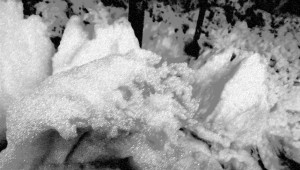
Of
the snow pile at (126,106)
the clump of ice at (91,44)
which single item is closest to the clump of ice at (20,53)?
the snow pile at (126,106)

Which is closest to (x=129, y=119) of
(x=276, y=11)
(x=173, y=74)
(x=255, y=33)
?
(x=173, y=74)

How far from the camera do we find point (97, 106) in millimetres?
2457

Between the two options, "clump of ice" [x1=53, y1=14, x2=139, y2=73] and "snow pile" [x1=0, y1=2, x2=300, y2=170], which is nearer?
"snow pile" [x1=0, y1=2, x2=300, y2=170]

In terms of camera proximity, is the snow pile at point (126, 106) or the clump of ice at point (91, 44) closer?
the snow pile at point (126, 106)

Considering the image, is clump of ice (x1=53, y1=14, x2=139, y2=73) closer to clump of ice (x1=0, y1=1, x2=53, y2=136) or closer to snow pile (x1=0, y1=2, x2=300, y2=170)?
snow pile (x1=0, y1=2, x2=300, y2=170)

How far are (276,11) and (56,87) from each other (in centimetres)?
344

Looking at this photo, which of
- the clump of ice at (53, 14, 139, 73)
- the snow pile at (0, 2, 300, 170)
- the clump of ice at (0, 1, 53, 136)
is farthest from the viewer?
the clump of ice at (53, 14, 139, 73)

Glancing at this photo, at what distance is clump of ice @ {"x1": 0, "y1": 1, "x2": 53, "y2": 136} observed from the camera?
2542 millimetres

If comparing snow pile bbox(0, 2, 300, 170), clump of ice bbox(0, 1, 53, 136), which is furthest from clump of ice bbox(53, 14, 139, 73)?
clump of ice bbox(0, 1, 53, 136)

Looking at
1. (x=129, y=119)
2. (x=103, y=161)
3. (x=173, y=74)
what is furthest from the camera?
(x=173, y=74)

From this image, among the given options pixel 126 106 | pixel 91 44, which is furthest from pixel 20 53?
pixel 126 106

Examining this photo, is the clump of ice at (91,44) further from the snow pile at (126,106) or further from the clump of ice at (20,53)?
the clump of ice at (20,53)

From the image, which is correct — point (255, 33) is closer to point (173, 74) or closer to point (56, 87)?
point (173, 74)

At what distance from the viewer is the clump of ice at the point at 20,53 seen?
2.54 metres
